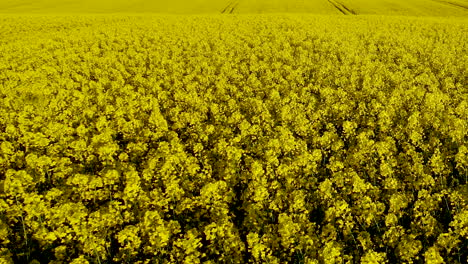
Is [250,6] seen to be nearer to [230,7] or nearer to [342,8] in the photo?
[230,7]

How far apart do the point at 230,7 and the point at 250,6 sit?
341cm

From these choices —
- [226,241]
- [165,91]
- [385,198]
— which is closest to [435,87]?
[385,198]

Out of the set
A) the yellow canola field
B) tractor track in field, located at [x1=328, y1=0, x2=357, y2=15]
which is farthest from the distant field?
the yellow canola field

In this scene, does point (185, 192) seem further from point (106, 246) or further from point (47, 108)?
point (47, 108)

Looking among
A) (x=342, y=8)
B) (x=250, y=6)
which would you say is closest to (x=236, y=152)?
(x=342, y=8)

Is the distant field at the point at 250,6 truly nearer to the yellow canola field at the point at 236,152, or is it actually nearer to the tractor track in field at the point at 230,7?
the tractor track in field at the point at 230,7

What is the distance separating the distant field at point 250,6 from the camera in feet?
186

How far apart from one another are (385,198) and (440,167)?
239 centimetres

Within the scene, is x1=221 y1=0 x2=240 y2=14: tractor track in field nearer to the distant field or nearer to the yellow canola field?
the distant field

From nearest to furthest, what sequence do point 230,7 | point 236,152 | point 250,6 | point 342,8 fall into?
point 236,152, point 342,8, point 250,6, point 230,7

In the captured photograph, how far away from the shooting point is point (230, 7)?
209ft

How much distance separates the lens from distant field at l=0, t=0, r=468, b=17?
186 feet

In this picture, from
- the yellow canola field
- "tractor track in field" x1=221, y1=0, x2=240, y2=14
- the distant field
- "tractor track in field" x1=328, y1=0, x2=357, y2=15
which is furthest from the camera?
"tractor track in field" x1=221, y1=0, x2=240, y2=14

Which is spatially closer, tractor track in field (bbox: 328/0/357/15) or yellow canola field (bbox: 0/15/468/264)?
yellow canola field (bbox: 0/15/468/264)
